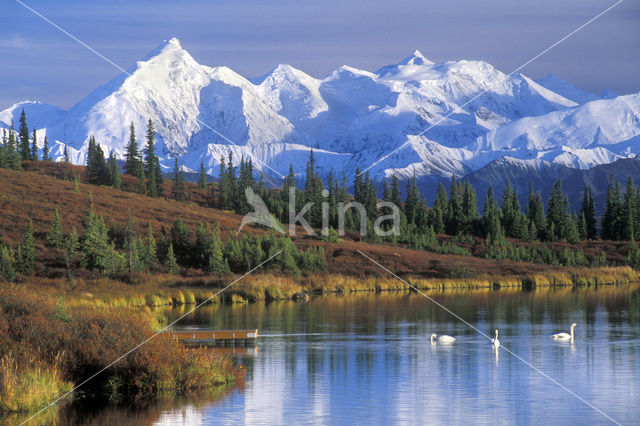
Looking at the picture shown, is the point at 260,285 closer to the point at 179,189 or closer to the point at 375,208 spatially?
the point at 179,189

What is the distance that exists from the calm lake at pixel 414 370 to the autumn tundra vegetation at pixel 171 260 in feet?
4.61

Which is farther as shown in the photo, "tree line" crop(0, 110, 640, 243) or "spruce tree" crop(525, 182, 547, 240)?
"spruce tree" crop(525, 182, 547, 240)

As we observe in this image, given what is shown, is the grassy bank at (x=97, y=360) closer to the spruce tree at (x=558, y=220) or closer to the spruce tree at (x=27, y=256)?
the spruce tree at (x=27, y=256)

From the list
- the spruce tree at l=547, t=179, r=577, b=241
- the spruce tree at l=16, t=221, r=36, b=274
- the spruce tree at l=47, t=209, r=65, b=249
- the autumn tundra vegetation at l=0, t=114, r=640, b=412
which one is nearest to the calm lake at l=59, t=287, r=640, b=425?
→ the autumn tundra vegetation at l=0, t=114, r=640, b=412

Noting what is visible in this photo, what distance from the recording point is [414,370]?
29406 millimetres

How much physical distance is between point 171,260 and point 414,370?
41.7 metres

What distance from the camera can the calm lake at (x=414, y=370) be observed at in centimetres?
2228

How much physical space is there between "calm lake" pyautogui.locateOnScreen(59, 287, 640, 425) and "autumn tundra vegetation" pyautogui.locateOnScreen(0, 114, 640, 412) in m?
1.41

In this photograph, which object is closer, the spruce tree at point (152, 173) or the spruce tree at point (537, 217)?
the spruce tree at point (152, 173)

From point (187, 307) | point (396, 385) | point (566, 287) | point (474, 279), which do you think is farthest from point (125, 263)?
point (396, 385)

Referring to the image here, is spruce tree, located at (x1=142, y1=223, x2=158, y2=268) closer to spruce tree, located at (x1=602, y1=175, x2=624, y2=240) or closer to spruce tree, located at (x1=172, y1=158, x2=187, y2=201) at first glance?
spruce tree, located at (x1=172, y1=158, x2=187, y2=201)

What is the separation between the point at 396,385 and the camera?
2650 cm

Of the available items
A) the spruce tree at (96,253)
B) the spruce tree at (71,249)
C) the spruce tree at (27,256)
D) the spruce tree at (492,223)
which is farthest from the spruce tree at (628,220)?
the spruce tree at (27,256)

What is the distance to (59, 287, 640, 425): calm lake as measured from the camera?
22.3m
